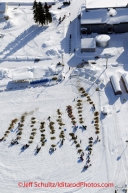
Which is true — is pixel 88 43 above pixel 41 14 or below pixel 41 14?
below

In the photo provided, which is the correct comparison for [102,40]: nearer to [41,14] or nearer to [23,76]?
[41,14]

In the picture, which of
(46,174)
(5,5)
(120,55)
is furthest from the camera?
(5,5)

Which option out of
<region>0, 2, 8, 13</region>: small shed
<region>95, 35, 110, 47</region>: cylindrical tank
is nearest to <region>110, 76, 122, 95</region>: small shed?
<region>95, 35, 110, 47</region>: cylindrical tank

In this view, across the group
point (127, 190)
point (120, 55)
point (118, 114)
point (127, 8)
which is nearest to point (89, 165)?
point (127, 190)

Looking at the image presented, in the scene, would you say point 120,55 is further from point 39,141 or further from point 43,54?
point 39,141

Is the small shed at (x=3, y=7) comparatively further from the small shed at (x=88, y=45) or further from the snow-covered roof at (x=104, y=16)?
the small shed at (x=88, y=45)

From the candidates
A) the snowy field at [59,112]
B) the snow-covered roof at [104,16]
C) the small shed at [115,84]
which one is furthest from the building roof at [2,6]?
the small shed at [115,84]

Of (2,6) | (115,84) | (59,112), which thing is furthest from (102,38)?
(2,6)
